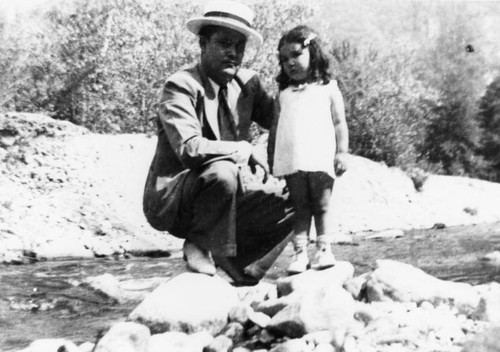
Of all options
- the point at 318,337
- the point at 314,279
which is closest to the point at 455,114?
the point at 314,279

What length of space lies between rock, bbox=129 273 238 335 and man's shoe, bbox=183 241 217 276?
104mm

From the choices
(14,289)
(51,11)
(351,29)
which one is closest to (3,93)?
(51,11)

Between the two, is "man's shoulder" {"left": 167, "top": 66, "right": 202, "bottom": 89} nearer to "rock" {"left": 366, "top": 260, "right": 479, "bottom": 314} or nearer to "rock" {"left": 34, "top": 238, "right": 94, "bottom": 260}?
"rock" {"left": 366, "top": 260, "right": 479, "bottom": 314}

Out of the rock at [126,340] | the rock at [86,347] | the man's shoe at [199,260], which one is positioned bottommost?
the rock at [86,347]

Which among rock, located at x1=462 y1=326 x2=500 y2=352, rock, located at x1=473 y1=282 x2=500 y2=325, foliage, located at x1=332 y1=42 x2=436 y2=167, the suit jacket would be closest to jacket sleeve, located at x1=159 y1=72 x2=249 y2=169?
the suit jacket

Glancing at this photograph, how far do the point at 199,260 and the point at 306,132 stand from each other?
99 cm

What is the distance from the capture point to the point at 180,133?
159 inches

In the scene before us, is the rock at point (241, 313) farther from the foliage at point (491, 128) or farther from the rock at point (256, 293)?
the foliage at point (491, 128)

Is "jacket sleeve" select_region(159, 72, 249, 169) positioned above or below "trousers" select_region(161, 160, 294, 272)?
above

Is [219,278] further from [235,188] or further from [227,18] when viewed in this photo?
[227,18]

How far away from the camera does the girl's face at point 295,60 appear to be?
4.30 meters

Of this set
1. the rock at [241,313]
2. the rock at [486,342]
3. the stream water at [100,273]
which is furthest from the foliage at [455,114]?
the rock at [486,342]

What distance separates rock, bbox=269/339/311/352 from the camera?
10.9ft

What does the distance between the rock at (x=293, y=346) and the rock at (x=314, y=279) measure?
0.52 m
